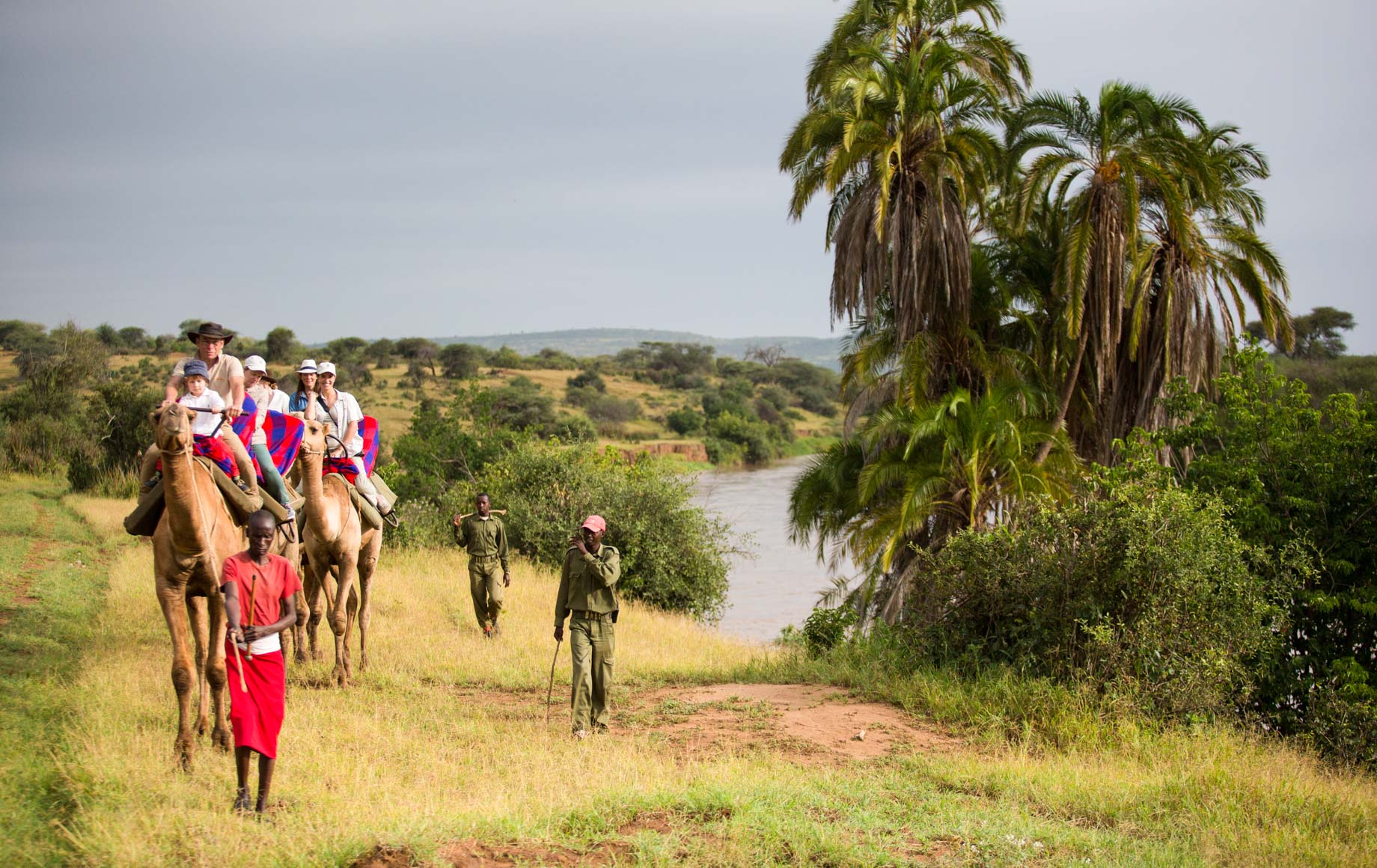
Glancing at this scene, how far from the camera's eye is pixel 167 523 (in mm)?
8109

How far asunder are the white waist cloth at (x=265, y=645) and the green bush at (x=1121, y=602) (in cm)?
825

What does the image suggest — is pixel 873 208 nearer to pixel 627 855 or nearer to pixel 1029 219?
pixel 1029 219

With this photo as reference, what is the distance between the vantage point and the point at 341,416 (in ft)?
38.2

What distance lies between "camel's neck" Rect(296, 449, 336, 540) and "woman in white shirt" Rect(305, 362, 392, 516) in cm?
41

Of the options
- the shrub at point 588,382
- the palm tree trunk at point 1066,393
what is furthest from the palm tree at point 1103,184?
the shrub at point 588,382

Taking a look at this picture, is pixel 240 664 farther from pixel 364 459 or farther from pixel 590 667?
pixel 364 459

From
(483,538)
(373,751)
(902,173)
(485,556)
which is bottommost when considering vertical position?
(373,751)

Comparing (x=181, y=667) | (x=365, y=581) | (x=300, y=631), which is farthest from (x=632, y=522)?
(x=181, y=667)

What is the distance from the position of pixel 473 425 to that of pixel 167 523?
2376 centimetres

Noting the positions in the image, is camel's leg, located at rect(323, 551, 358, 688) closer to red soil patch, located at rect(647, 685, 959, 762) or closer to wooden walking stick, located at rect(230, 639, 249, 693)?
red soil patch, located at rect(647, 685, 959, 762)

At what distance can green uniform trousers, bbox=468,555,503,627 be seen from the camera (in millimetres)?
15227

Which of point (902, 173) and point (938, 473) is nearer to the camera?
point (938, 473)

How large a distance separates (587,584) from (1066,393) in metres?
15.2

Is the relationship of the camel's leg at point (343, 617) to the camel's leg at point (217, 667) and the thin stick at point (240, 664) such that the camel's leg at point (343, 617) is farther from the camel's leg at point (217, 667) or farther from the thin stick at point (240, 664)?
the thin stick at point (240, 664)
